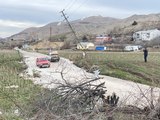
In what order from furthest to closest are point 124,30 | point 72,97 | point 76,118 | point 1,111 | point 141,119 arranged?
point 124,30 → point 1,111 → point 72,97 → point 141,119 → point 76,118

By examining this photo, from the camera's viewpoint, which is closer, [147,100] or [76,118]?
[76,118]

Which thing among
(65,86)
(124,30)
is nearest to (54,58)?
(65,86)

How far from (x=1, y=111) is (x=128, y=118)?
6.25m

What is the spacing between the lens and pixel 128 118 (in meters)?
8.33

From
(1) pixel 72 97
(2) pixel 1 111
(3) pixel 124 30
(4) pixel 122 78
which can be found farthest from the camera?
(3) pixel 124 30

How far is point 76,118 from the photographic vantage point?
7.68m

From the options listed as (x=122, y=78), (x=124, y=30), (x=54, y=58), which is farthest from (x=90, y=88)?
(x=124, y=30)

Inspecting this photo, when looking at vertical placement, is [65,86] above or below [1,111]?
above

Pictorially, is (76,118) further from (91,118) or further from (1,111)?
(1,111)

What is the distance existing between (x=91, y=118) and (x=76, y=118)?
1.19 feet

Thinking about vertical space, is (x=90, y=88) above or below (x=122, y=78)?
above

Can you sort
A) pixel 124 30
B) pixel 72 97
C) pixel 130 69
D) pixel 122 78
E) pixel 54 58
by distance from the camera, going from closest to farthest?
1. pixel 72 97
2. pixel 122 78
3. pixel 130 69
4. pixel 54 58
5. pixel 124 30

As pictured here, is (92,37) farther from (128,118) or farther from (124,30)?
(128,118)

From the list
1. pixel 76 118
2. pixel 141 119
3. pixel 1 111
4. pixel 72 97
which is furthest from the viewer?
pixel 1 111
